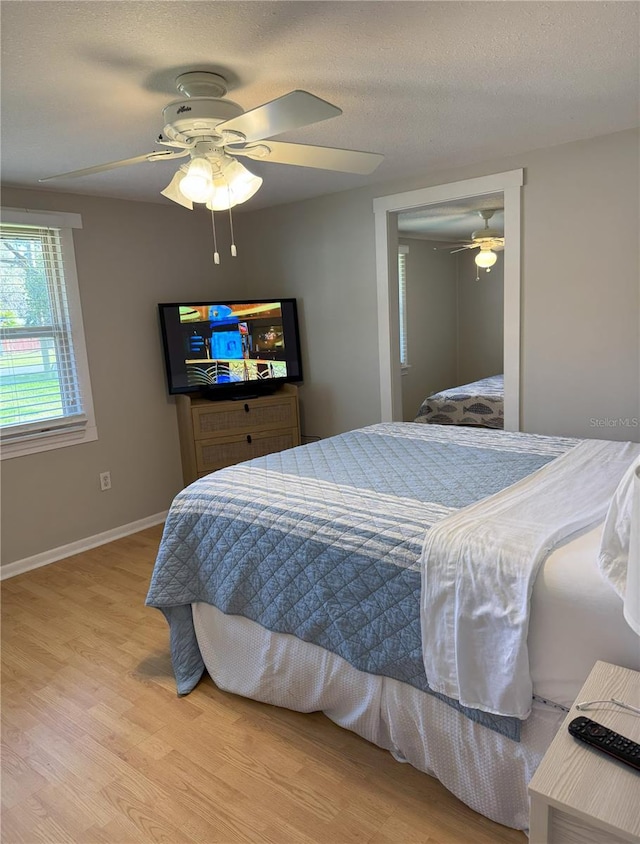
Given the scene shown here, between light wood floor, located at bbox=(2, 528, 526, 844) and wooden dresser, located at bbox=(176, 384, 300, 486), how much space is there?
5.46 feet

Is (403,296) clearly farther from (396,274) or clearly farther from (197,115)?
(197,115)

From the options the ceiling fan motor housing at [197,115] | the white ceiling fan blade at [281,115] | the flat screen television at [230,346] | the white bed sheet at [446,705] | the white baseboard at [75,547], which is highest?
the ceiling fan motor housing at [197,115]

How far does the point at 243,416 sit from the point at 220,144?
2.42 metres

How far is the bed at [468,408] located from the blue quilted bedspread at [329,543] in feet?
9.14

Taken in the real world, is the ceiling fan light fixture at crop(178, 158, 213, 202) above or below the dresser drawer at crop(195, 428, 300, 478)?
above

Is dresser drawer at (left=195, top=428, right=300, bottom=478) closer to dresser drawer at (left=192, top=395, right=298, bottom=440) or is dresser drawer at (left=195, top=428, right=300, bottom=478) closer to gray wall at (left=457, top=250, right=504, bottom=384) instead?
dresser drawer at (left=192, top=395, right=298, bottom=440)

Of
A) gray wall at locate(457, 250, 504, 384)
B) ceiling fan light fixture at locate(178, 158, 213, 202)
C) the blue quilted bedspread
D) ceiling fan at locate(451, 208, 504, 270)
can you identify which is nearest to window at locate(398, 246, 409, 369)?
ceiling fan at locate(451, 208, 504, 270)

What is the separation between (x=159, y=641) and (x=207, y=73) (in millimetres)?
2358

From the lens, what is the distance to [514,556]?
1549 millimetres

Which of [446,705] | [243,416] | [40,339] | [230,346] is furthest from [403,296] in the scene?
[446,705]

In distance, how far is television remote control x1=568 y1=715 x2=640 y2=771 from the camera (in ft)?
3.66

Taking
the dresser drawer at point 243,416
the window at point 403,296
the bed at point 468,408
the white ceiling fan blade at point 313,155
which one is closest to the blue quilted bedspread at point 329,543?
the white ceiling fan blade at point 313,155

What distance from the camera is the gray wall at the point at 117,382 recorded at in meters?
3.58

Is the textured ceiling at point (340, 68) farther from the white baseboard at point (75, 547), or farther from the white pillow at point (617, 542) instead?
the white baseboard at point (75, 547)
